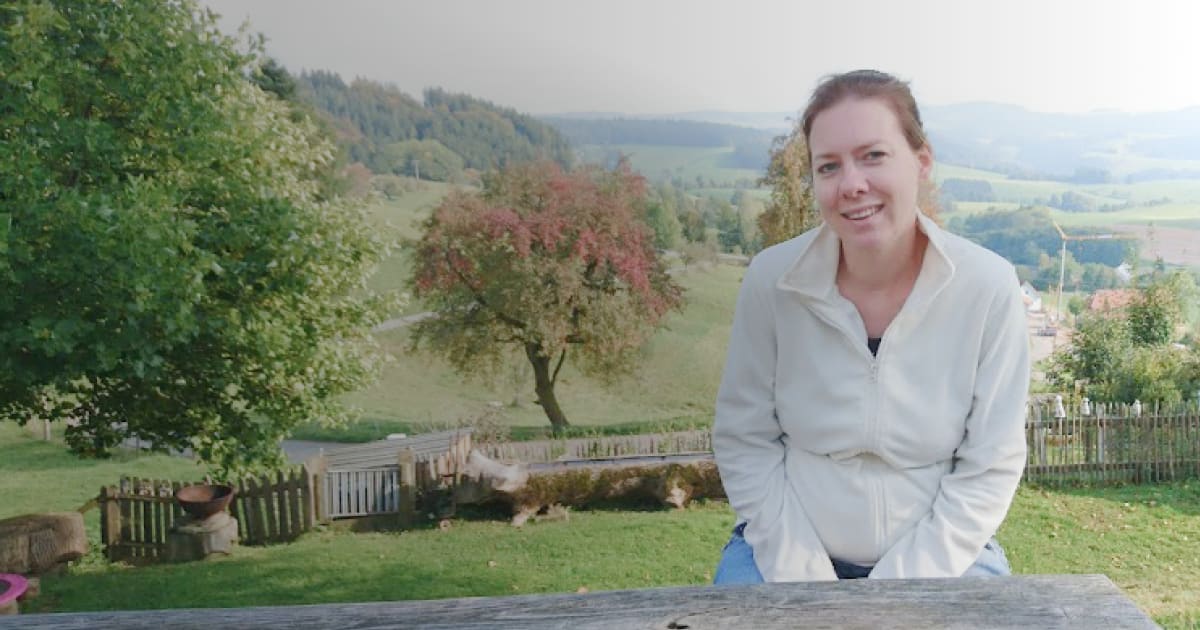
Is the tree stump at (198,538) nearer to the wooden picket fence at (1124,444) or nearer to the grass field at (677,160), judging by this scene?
the grass field at (677,160)

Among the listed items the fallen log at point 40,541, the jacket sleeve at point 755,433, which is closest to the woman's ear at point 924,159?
the jacket sleeve at point 755,433

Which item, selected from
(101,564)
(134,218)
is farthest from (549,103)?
(101,564)

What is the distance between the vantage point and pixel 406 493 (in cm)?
515

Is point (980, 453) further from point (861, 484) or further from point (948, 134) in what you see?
point (948, 134)

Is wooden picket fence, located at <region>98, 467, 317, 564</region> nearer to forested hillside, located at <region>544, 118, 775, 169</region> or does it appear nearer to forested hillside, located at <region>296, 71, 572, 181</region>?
forested hillside, located at <region>296, 71, 572, 181</region>

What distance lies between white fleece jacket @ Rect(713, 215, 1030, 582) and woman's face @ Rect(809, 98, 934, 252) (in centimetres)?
A: 8

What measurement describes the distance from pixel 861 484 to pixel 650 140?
450 centimetres

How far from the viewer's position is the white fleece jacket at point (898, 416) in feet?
4.39

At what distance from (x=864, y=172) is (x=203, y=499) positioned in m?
4.36

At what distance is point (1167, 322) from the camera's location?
234 inches

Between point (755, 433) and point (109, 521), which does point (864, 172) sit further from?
point (109, 521)

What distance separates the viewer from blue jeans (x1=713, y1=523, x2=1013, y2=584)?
1392 mm

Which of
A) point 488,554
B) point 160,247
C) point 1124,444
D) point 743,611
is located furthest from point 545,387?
point 743,611

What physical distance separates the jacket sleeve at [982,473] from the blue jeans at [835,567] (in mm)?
46
